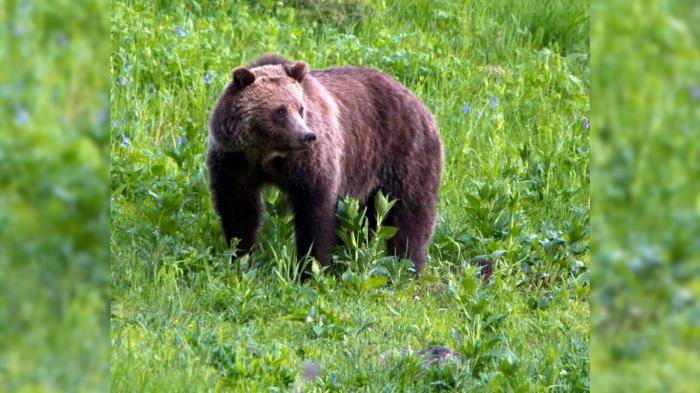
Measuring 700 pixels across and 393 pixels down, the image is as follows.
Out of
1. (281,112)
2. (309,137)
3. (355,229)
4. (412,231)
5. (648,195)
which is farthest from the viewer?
(412,231)

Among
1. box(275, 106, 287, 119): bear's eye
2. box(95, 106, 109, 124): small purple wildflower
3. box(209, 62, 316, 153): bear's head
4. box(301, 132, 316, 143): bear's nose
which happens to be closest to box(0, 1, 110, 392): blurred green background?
box(95, 106, 109, 124): small purple wildflower

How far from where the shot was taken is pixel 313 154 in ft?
20.3

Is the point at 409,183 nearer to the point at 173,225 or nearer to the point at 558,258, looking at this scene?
the point at 558,258

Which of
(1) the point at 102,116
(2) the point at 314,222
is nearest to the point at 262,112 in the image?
(2) the point at 314,222

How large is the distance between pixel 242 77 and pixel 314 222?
3.25 feet

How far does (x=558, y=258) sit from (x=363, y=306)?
62.9 inches

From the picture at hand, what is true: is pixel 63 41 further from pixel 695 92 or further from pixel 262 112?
pixel 262 112

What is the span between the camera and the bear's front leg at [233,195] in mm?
6211

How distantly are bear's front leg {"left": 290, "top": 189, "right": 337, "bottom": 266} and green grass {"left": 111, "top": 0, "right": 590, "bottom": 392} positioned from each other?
15 cm

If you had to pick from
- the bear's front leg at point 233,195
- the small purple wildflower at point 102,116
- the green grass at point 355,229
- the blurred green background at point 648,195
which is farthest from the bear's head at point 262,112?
the blurred green background at point 648,195

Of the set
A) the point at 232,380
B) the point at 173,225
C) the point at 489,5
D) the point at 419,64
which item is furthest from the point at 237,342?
the point at 489,5

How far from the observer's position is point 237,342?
4.61 meters

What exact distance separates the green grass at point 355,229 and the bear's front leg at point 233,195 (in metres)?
0.18

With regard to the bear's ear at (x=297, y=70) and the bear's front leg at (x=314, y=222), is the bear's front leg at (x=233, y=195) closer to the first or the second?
the bear's front leg at (x=314, y=222)
